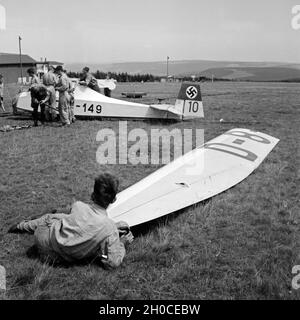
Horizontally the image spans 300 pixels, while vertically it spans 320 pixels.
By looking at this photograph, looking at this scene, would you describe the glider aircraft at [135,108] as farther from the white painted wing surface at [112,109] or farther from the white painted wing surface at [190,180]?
the white painted wing surface at [190,180]

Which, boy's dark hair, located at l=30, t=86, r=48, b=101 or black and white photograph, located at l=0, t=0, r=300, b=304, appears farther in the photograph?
boy's dark hair, located at l=30, t=86, r=48, b=101

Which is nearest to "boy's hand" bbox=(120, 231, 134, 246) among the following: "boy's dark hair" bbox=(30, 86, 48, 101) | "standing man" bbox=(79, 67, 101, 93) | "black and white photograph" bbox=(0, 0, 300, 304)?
"black and white photograph" bbox=(0, 0, 300, 304)

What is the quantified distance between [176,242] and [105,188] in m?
1.18

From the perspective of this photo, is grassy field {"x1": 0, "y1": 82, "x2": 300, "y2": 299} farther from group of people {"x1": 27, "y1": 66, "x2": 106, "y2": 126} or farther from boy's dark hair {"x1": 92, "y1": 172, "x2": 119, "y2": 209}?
group of people {"x1": 27, "y1": 66, "x2": 106, "y2": 126}

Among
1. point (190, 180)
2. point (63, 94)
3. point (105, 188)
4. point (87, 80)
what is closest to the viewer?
point (105, 188)

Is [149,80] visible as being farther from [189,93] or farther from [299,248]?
[299,248]

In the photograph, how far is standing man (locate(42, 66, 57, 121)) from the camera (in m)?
12.0

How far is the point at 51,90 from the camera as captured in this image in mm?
12070

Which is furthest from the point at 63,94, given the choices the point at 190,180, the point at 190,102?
the point at 190,180

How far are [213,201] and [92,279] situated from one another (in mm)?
2452

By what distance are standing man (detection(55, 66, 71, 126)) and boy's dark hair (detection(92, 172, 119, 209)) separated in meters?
8.23

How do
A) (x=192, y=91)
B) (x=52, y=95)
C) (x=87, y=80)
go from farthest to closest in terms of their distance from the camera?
Answer: (x=87, y=80) < (x=52, y=95) < (x=192, y=91)

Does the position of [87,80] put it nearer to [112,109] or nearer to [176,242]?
[112,109]
